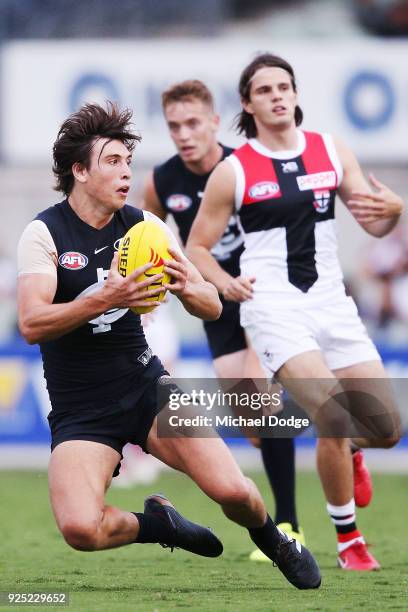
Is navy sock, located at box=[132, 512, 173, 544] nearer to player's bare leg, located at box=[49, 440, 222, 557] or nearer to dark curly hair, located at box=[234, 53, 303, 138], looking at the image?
player's bare leg, located at box=[49, 440, 222, 557]

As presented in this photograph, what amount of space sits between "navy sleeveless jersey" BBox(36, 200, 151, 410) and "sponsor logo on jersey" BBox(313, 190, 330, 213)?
4.90ft

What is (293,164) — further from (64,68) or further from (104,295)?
(64,68)

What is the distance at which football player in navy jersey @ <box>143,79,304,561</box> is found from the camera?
8039 mm

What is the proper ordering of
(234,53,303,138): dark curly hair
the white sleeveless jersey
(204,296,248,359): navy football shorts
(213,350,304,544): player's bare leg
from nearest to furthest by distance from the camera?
the white sleeveless jersey
(234,53,303,138): dark curly hair
(213,350,304,544): player's bare leg
(204,296,248,359): navy football shorts

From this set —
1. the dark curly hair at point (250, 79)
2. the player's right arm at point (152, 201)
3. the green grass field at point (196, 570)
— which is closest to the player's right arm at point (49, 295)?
the green grass field at point (196, 570)

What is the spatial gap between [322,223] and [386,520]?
327cm

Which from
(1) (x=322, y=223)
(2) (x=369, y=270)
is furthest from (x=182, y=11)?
(1) (x=322, y=223)

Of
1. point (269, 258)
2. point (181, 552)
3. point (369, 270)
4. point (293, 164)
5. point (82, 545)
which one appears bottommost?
point (369, 270)

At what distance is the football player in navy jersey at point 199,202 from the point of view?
26.4 ft

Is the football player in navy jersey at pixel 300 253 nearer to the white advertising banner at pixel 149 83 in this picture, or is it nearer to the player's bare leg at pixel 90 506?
the player's bare leg at pixel 90 506

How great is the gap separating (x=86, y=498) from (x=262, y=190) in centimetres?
233

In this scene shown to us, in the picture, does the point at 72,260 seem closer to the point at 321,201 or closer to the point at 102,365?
the point at 102,365

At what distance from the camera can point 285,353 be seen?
282 inches

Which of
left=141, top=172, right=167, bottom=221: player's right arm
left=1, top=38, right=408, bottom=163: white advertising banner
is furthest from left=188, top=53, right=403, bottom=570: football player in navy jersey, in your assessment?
left=1, top=38, right=408, bottom=163: white advertising banner
